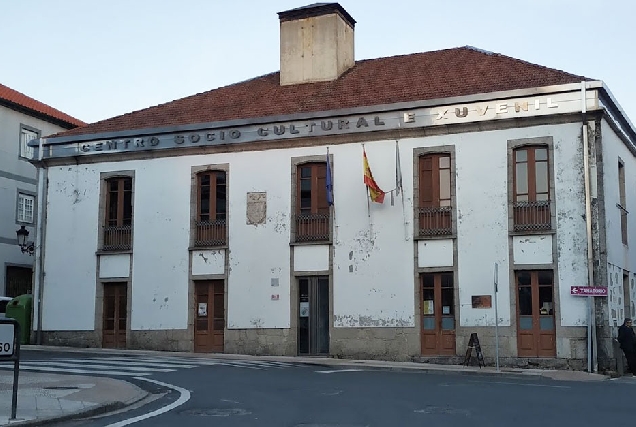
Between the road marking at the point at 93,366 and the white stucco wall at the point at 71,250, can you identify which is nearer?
the road marking at the point at 93,366

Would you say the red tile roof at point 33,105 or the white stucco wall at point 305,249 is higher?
the red tile roof at point 33,105

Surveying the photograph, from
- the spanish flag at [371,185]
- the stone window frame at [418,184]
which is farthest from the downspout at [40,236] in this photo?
the stone window frame at [418,184]

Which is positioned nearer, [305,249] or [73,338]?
[305,249]

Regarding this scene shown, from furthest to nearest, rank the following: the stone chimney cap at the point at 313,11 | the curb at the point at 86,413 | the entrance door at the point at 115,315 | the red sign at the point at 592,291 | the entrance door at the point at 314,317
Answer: the stone chimney cap at the point at 313,11 → the entrance door at the point at 115,315 → the entrance door at the point at 314,317 → the red sign at the point at 592,291 → the curb at the point at 86,413

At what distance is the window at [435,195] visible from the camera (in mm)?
25109

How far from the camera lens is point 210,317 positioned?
27.6 metres

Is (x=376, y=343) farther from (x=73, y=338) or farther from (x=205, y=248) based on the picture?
(x=73, y=338)

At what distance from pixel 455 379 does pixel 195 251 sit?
39.4 feet

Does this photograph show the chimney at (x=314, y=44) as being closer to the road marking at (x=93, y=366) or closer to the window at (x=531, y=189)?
the window at (x=531, y=189)

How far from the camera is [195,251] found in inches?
1094

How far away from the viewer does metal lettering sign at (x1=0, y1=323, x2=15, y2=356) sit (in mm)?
10062

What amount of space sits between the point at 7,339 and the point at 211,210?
58.9 ft

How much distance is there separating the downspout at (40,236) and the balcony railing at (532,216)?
53.3 feet

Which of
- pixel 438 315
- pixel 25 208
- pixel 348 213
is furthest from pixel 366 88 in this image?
pixel 25 208
